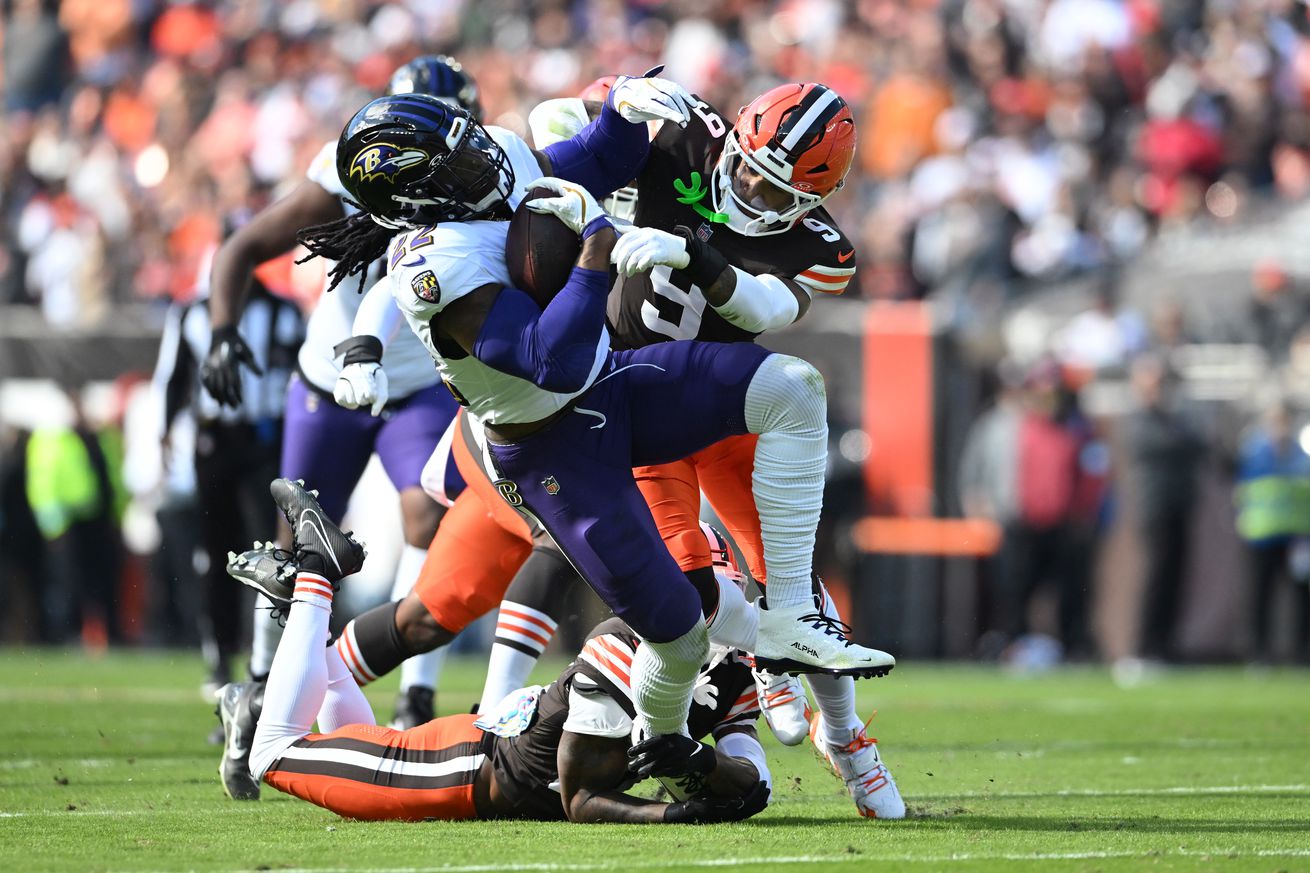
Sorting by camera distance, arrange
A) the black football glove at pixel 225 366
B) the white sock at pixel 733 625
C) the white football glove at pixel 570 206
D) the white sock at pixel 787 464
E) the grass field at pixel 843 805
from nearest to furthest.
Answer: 1. the grass field at pixel 843 805
2. the white football glove at pixel 570 206
3. the white sock at pixel 787 464
4. the white sock at pixel 733 625
5. the black football glove at pixel 225 366

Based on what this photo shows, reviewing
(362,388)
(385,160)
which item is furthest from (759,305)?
(362,388)

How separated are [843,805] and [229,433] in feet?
13.4

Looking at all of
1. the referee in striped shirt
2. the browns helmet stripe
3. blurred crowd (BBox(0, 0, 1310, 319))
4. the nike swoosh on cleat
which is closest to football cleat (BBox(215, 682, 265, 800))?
the nike swoosh on cleat

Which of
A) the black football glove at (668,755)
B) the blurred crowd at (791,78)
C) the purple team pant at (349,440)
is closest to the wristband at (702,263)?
the black football glove at (668,755)

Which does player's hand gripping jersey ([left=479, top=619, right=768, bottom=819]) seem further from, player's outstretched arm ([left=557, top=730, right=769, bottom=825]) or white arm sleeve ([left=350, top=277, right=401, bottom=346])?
white arm sleeve ([left=350, top=277, right=401, bottom=346])

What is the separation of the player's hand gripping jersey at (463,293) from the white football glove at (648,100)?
714 millimetres

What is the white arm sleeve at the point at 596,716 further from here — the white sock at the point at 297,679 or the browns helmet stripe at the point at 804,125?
the browns helmet stripe at the point at 804,125

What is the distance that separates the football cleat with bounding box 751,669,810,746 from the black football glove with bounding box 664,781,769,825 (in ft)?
1.61

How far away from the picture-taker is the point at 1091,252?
46.3 ft

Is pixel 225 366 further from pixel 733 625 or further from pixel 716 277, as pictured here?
pixel 716 277

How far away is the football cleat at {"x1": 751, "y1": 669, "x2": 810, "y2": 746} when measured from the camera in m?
5.69

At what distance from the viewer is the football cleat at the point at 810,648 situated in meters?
4.91

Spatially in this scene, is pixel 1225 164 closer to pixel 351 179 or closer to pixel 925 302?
pixel 925 302

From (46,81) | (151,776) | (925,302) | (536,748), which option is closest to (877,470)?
(925,302)
